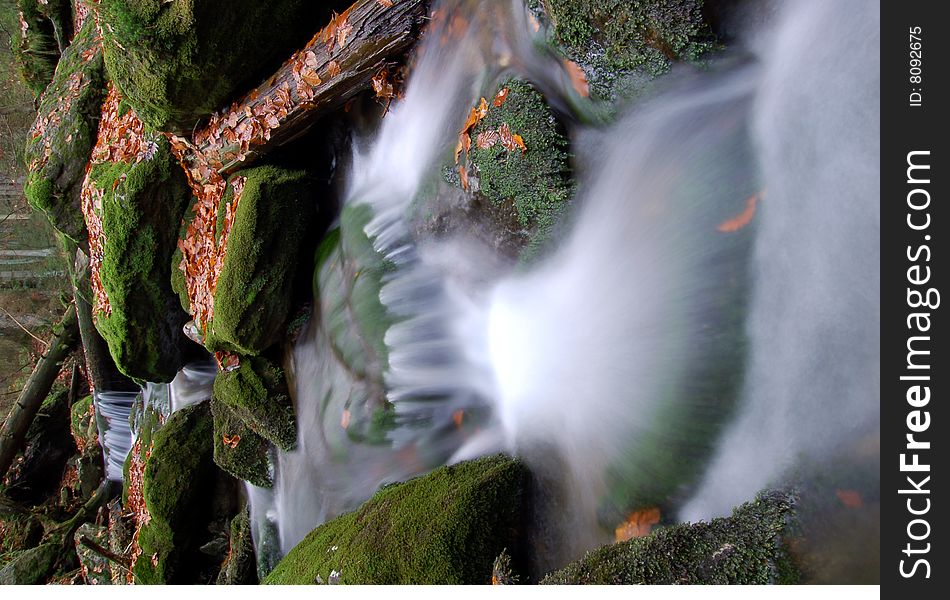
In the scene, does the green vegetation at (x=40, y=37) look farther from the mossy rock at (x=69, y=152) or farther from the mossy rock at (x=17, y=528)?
the mossy rock at (x=17, y=528)

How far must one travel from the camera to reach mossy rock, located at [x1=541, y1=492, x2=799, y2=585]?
2.71 meters

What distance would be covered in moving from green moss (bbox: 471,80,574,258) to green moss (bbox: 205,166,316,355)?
6.02 ft

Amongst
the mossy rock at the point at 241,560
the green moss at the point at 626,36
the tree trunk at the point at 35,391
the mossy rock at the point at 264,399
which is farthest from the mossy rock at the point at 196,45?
the tree trunk at the point at 35,391

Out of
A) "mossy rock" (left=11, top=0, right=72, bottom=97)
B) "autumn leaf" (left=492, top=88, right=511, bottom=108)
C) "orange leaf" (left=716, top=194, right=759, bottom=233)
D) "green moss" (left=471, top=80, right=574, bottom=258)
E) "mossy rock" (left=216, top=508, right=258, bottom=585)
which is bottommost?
"mossy rock" (left=216, top=508, right=258, bottom=585)

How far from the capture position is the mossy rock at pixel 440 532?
3.44 metres

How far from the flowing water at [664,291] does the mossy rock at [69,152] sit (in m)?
3.60

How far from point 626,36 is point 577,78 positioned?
383 millimetres

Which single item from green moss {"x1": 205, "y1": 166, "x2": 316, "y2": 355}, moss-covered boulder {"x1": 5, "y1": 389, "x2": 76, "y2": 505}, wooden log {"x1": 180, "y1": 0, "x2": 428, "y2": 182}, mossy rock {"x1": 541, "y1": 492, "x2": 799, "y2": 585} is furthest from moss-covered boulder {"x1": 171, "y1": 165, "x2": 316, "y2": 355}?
moss-covered boulder {"x1": 5, "y1": 389, "x2": 76, "y2": 505}

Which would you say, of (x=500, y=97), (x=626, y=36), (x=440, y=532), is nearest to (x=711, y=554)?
(x=440, y=532)

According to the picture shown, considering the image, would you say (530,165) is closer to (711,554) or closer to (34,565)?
(711,554)

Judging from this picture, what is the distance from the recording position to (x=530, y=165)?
3443mm

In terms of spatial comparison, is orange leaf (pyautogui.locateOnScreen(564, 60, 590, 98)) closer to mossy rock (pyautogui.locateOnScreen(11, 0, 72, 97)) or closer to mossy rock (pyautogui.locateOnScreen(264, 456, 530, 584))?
mossy rock (pyautogui.locateOnScreen(264, 456, 530, 584))
